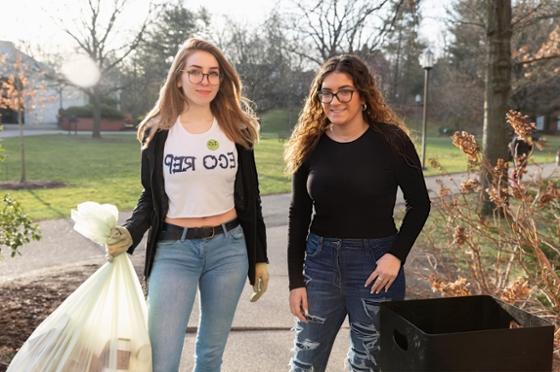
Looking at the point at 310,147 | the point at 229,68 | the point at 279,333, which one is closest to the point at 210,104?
the point at 229,68

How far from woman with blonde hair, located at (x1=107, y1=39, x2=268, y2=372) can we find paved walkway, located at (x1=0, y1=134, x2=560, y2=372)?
111cm

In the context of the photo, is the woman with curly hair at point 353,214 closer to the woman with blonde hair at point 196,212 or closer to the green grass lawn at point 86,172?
the woman with blonde hair at point 196,212

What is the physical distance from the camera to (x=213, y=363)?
241cm

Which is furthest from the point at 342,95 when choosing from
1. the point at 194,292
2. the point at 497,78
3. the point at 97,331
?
the point at 497,78

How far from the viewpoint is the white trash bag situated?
2.17m

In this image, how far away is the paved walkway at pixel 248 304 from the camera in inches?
137

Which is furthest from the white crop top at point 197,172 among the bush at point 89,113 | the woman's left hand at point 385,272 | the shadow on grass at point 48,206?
the bush at point 89,113

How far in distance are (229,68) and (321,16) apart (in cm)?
1820

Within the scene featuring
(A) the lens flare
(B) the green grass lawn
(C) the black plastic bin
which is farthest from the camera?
(A) the lens flare

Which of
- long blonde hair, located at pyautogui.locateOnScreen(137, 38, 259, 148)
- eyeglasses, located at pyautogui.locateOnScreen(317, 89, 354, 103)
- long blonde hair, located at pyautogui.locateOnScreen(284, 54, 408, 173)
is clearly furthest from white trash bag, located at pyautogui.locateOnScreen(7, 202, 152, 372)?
eyeglasses, located at pyautogui.locateOnScreen(317, 89, 354, 103)

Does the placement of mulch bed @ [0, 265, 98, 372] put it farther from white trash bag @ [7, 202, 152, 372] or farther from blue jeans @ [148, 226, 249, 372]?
blue jeans @ [148, 226, 249, 372]

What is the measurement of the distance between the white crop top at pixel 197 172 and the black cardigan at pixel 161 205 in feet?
0.12

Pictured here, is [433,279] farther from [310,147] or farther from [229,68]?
[229,68]

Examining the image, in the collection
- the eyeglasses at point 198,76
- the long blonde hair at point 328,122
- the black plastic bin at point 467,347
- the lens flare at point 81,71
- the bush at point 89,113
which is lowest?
the black plastic bin at point 467,347
